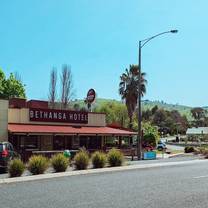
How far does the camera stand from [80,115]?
3972 centimetres

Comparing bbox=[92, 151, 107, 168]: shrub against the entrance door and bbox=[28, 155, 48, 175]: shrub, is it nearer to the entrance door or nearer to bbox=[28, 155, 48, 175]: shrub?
bbox=[28, 155, 48, 175]: shrub

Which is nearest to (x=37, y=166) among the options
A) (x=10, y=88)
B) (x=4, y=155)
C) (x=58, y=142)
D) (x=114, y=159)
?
(x=4, y=155)

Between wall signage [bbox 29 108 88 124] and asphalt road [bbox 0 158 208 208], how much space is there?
1963 centimetres

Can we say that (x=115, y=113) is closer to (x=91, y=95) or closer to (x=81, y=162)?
(x=91, y=95)

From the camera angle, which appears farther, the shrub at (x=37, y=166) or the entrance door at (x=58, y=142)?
the entrance door at (x=58, y=142)

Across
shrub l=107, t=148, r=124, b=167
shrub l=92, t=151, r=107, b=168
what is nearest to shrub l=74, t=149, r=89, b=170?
shrub l=92, t=151, r=107, b=168

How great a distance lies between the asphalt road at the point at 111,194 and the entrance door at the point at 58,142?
21.5 m

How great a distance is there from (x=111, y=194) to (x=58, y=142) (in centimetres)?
2599

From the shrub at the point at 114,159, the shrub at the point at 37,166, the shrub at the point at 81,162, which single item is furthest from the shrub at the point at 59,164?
the shrub at the point at 114,159

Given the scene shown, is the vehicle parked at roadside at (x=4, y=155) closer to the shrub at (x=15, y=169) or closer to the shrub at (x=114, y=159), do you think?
the shrub at (x=15, y=169)

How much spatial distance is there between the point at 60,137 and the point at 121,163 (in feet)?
47.0

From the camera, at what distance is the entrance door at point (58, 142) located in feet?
124

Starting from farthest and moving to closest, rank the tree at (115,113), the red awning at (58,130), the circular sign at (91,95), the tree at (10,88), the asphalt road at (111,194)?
the tree at (115,113)
the tree at (10,88)
the circular sign at (91,95)
the red awning at (58,130)
the asphalt road at (111,194)

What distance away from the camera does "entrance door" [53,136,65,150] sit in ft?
124
